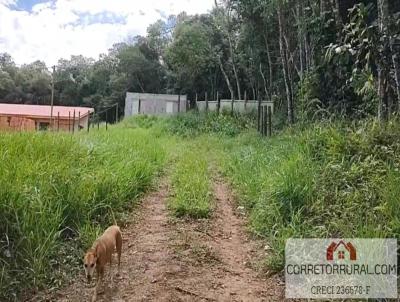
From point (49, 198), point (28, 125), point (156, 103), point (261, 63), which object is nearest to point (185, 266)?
point (49, 198)

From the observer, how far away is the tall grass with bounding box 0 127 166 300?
3.08 m

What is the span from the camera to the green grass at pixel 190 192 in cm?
473

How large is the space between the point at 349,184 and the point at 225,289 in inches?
81.6

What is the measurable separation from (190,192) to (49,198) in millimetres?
2128

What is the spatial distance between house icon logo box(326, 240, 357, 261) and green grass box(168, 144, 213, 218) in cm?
173

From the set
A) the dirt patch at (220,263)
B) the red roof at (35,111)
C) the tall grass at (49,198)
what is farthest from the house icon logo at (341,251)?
the red roof at (35,111)

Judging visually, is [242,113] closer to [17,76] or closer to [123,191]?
[123,191]

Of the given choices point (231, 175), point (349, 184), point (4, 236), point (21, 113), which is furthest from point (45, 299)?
point (21, 113)

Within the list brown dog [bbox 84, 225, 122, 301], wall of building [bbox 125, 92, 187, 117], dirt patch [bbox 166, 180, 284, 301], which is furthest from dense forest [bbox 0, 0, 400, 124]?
brown dog [bbox 84, 225, 122, 301]

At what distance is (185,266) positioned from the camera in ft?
11.1

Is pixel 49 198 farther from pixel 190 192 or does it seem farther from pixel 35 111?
pixel 35 111

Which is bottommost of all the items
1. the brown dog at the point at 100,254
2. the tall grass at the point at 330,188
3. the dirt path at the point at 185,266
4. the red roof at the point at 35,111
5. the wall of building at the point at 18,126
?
the dirt path at the point at 185,266

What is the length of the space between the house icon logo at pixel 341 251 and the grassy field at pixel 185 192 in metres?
0.14

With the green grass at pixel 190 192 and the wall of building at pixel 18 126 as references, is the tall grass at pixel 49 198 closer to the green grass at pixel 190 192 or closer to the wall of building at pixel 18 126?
the green grass at pixel 190 192
